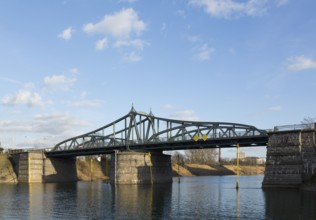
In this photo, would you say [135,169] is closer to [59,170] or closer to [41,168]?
[41,168]

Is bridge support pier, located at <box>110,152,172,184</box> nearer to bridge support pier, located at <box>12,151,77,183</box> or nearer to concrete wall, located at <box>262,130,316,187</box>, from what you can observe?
bridge support pier, located at <box>12,151,77,183</box>

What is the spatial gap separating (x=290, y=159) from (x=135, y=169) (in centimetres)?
4200

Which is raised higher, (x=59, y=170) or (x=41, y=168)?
(x=41, y=168)

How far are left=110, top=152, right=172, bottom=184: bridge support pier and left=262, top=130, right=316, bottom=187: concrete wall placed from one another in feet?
119

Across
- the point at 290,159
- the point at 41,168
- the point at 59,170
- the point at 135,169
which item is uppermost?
the point at 290,159

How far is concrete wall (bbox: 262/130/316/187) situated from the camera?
75.1 metres

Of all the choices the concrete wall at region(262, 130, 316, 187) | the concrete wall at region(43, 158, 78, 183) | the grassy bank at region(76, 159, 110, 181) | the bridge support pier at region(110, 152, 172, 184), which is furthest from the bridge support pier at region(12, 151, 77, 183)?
the concrete wall at region(262, 130, 316, 187)

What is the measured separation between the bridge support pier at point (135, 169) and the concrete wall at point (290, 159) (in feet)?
119

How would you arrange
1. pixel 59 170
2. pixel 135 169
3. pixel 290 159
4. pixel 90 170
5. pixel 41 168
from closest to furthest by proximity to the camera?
1. pixel 290 159
2. pixel 135 169
3. pixel 41 168
4. pixel 59 170
5. pixel 90 170

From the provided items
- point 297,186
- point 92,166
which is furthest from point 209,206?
point 92,166

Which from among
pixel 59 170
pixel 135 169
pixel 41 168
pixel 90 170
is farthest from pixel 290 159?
pixel 90 170

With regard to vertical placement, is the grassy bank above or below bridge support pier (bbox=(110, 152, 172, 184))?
below

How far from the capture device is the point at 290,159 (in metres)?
77.0

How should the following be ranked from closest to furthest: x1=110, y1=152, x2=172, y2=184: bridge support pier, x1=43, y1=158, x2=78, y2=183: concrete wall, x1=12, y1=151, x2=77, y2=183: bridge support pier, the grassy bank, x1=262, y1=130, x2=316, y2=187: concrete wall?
1. x1=262, y1=130, x2=316, y2=187: concrete wall
2. x1=110, y1=152, x2=172, y2=184: bridge support pier
3. x1=12, y1=151, x2=77, y2=183: bridge support pier
4. x1=43, y1=158, x2=78, y2=183: concrete wall
5. the grassy bank
